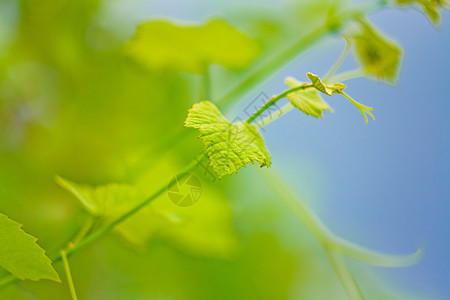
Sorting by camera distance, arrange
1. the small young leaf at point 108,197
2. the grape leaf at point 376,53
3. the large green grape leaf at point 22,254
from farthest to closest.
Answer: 1. the grape leaf at point 376,53
2. the small young leaf at point 108,197
3. the large green grape leaf at point 22,254

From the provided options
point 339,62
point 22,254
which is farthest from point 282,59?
point 22,254

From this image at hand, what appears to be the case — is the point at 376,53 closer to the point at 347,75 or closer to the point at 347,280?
the point at 347,75

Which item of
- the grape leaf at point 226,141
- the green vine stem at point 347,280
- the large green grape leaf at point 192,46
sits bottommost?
the green vine stem at point 347,280

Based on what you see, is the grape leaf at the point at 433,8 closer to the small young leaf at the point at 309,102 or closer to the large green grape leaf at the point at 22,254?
the small young leaf at the point at 309,102

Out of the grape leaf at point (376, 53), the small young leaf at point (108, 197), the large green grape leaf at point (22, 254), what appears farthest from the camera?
the grape leaf at point (376, 53)

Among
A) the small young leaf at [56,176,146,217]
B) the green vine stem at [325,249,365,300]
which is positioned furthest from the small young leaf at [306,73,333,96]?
the green vine stem at [325,249,365,300]

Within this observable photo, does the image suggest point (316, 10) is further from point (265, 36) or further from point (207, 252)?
point (207, 252)

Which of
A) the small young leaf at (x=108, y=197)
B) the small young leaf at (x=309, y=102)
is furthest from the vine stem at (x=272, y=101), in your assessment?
the small young leaf at (x=108, y=197)
